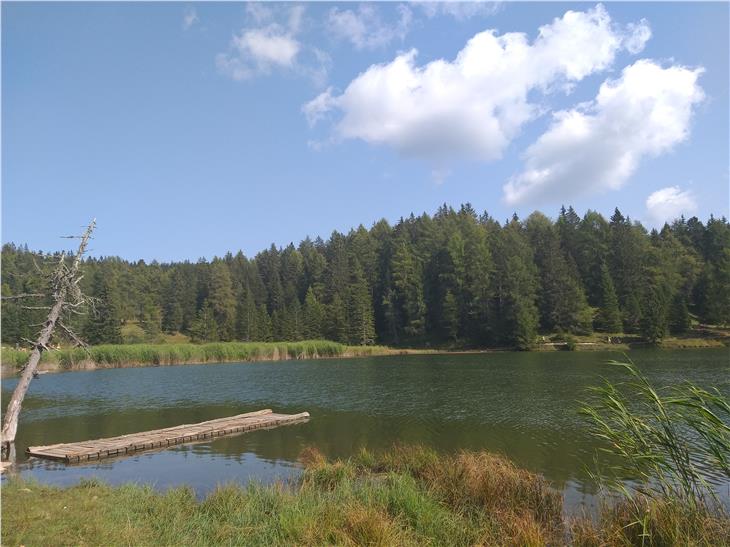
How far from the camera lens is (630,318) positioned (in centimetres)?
7981

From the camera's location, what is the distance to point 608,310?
7981cm

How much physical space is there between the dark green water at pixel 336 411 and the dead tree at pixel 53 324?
116 centimetres

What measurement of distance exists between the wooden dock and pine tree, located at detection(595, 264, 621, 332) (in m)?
66.8

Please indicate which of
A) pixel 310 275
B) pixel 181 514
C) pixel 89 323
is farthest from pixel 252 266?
pixel 181 514

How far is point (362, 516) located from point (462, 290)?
8666 centimetres

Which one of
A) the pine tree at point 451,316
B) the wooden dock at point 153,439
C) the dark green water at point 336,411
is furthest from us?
the pine tree at point 451,316

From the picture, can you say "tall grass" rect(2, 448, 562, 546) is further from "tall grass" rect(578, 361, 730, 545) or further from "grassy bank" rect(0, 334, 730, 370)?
"grassy bank" rect(0, 334, 730, 370)

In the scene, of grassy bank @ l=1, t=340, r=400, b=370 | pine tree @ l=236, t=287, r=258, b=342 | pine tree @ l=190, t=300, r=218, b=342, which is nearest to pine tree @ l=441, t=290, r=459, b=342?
grassy bank @ l=1, t=340, r=400, b=370

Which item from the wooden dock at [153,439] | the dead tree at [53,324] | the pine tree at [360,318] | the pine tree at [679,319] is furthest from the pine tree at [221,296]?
the dead tree at [53,324]

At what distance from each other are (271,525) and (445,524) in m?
3.12

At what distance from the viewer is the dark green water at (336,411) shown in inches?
672

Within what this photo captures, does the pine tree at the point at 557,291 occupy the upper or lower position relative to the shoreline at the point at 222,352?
upper

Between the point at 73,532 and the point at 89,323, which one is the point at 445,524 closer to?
the point at 73,532

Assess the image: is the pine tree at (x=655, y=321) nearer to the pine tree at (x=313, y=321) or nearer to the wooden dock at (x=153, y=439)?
the pine tree at (x=313, y=321)
